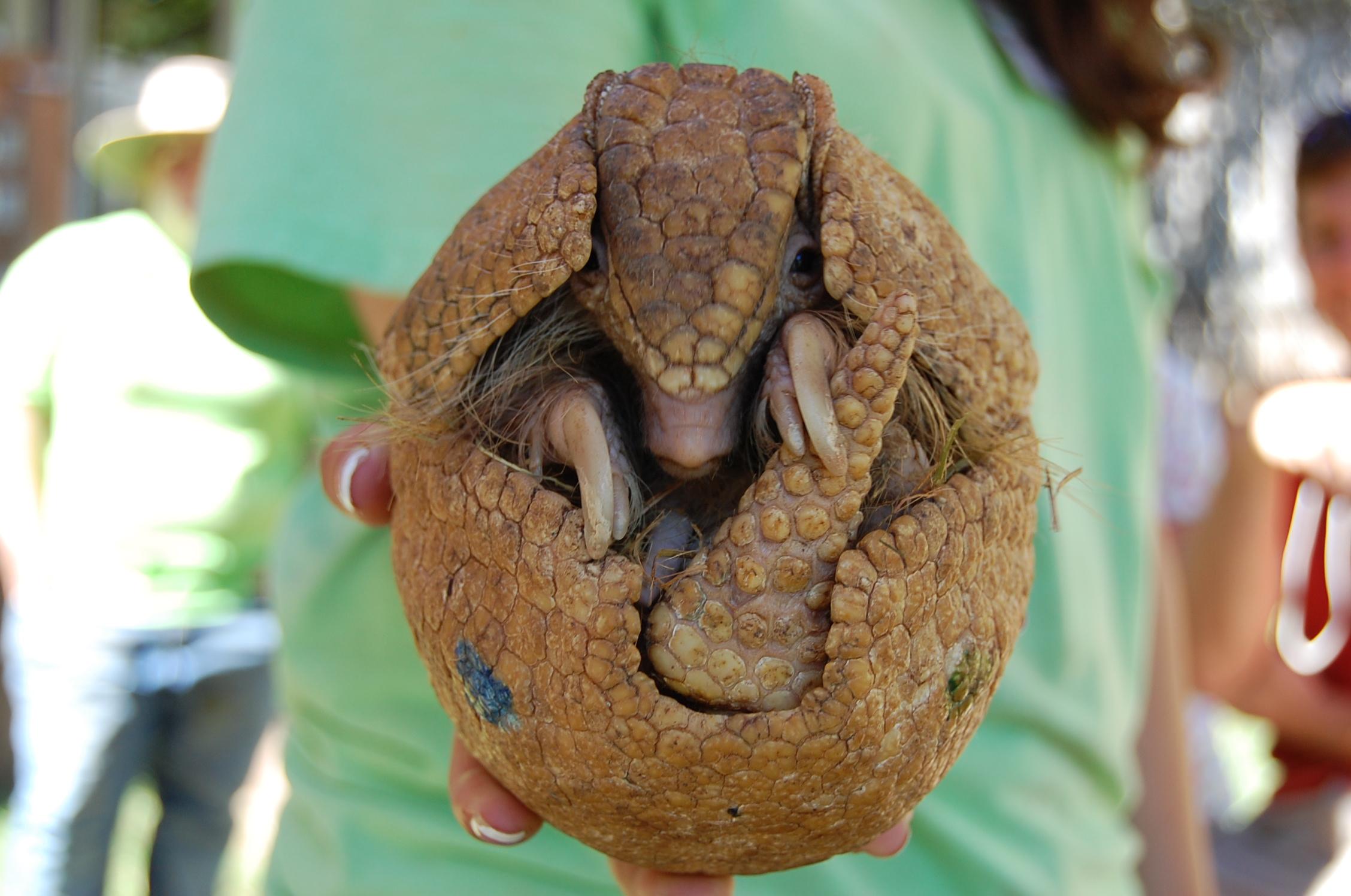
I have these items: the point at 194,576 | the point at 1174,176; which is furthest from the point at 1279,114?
the point at 194,576

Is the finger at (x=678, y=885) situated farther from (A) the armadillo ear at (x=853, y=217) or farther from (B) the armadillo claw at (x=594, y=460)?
(A) the armadillo ear at (x=853, y=217)

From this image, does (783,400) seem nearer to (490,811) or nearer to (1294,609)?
(490,811)

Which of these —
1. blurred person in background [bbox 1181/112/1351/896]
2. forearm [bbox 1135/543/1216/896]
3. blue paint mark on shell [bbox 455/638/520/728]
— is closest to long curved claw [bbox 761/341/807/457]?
blue paint mark on shell [bbox 455/638/520/728]

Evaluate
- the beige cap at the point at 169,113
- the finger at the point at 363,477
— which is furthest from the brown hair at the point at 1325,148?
the beige cap at the point at 169,113

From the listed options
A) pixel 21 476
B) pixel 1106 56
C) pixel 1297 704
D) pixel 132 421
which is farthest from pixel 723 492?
pixel 21 476

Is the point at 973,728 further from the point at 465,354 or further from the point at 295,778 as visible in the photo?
the point at 295,778

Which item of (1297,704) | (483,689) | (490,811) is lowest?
(1297,704)
